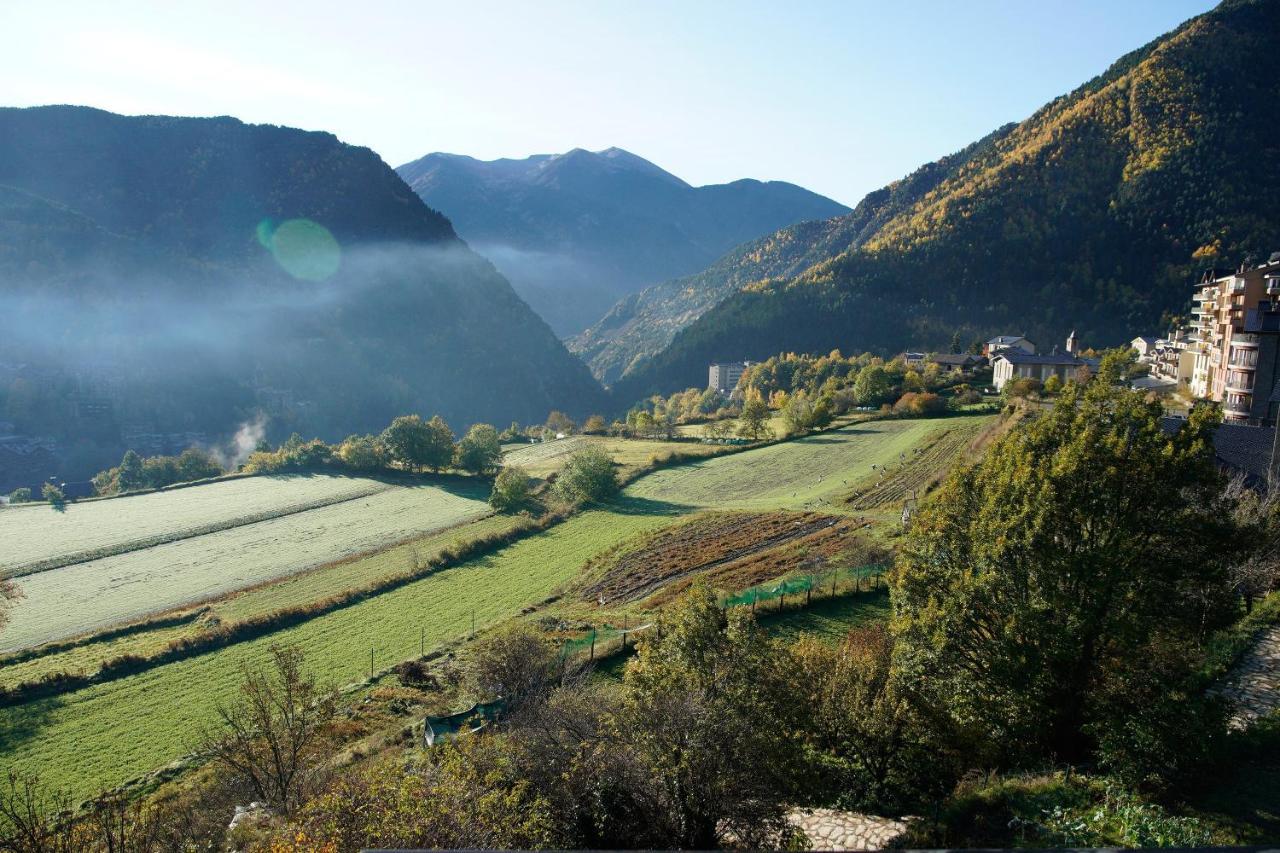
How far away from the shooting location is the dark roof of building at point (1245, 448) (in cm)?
3122

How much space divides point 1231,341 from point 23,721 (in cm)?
7418

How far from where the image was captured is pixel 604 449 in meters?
85.5

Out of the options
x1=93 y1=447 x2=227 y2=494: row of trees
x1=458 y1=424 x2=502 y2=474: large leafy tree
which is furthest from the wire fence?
x1=93 y1=447 x2=227 y2=494: row of trees

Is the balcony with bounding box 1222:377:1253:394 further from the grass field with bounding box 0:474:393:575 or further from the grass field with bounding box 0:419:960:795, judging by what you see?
the grass field with bounding box 0:474:393:575

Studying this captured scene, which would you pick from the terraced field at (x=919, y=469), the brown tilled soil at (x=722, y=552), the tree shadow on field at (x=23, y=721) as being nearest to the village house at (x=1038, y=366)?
the terraced field at (x=919, y=469)

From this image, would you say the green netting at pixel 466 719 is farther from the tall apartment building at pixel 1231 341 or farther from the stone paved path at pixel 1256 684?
the tall apartment building at pixel 1231 341

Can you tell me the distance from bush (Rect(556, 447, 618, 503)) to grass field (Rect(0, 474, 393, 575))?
25362 mm

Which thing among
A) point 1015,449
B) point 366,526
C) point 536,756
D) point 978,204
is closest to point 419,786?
point 536,756

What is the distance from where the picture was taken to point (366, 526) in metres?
64.9

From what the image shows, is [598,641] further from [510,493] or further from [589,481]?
[510,493]

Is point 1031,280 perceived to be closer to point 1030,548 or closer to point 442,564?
point 442,564

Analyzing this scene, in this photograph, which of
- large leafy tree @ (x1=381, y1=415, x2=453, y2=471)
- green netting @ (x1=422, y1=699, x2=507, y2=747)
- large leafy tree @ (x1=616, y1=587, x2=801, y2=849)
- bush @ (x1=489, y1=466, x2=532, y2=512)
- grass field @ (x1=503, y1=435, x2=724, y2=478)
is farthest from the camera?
large leafy tree @ (x1=381, y1=415, x2=453, y2=471)

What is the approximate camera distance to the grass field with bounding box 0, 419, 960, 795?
28.0 m

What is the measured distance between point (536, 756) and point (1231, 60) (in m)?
227
